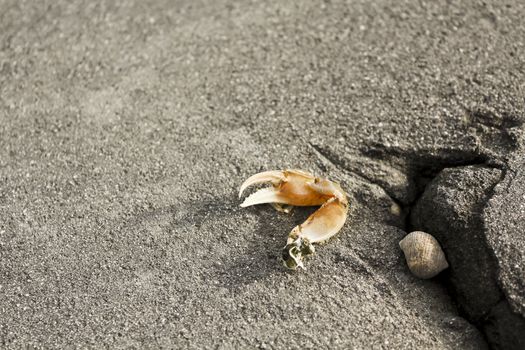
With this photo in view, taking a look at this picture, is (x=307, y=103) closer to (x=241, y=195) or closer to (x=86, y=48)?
(x=241, y=195)

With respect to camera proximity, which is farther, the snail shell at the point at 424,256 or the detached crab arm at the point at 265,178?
the detached crab arm at the point at 265,178

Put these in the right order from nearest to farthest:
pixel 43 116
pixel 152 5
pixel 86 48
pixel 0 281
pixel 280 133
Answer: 1. pixel 0 281
2. pixel 280 133
3. pixel 43 116
4. pixel 86 48
5. pixel 152 5

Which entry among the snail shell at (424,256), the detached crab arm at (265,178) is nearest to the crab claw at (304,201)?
the detached crab arm at (265,178)

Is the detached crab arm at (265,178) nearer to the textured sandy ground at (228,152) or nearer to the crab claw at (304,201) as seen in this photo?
the crab claw at (304,201)

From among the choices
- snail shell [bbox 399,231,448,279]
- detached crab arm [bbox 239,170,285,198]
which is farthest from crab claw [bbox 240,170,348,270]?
snail shell [bbox 399,231,448,279]

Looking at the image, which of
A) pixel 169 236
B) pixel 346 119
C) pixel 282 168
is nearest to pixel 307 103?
pixel 346 119

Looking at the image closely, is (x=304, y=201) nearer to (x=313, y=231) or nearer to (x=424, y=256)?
(x=313, y=231)
